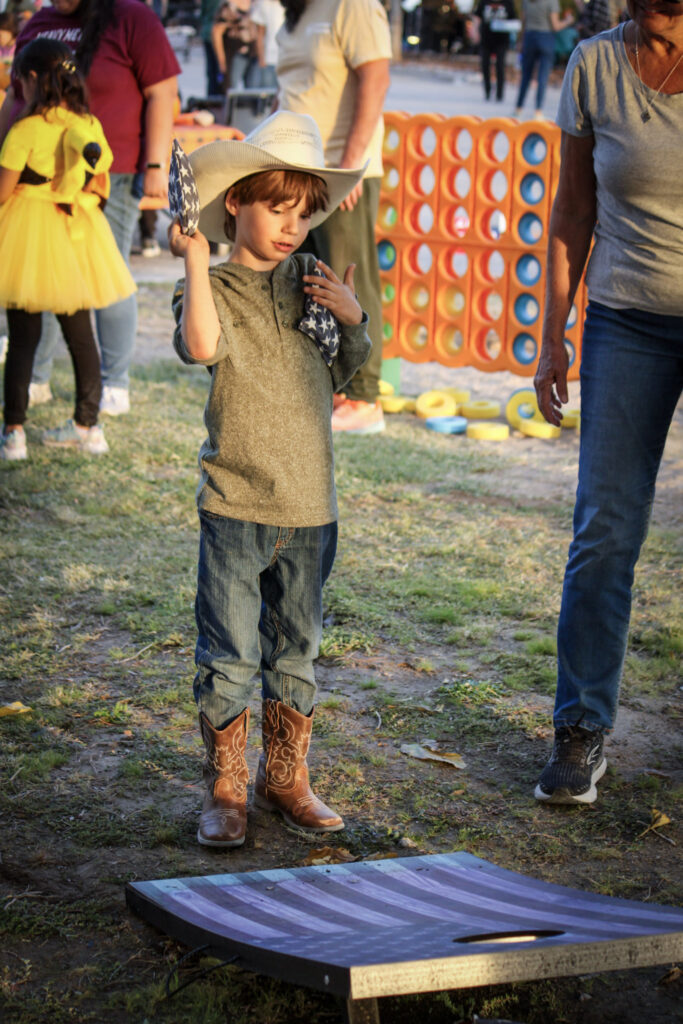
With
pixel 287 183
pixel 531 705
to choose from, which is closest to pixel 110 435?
pixel 531 705

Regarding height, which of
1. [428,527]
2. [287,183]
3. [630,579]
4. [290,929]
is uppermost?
[287,183]

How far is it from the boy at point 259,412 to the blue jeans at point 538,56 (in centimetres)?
1565

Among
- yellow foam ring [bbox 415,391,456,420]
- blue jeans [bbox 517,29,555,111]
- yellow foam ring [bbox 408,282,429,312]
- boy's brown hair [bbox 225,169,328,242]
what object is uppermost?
blue jeans [bbox 517,29,555,111]

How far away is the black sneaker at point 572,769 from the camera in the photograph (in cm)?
320

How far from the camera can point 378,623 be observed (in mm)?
4387

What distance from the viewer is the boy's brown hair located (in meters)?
2.78

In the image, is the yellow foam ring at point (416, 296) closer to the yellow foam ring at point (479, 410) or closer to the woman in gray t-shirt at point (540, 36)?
the yellow foam ring at point (479, 410)

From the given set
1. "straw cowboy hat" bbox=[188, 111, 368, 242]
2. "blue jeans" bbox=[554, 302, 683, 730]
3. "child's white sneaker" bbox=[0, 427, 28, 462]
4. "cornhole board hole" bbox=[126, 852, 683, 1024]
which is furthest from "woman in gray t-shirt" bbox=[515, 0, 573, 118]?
"cornhole board hole" bbox=[126, 852, 683, 1024]

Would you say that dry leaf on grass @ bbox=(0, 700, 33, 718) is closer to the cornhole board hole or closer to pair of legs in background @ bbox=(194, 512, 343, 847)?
pair of legs in background @ bbox=(194, 512, 343, 847)

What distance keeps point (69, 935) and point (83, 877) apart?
0.24 meters

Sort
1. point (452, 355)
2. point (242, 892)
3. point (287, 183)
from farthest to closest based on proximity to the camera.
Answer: point (452, 355)
point (287, 183)
point (242, 892)

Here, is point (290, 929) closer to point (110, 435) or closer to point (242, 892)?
point (242, 892)

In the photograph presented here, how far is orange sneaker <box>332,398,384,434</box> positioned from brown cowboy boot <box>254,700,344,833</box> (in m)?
3.77

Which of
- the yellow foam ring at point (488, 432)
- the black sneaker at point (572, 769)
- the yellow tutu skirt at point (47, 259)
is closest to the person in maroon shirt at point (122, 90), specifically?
the yellow tutu skirt at point (47, 259)
